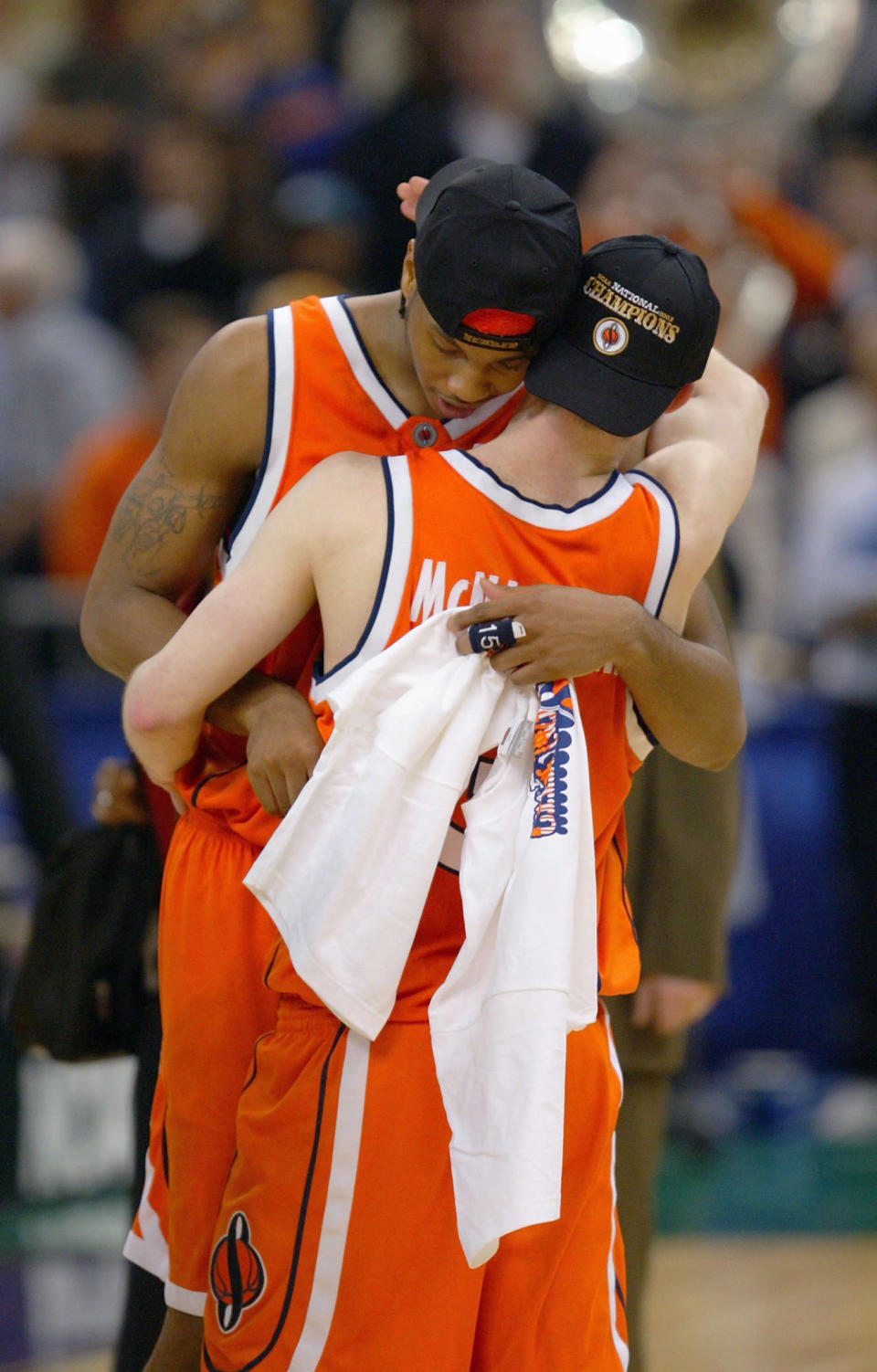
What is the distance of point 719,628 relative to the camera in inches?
98.0

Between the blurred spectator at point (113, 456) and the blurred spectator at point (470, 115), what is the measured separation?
1.26 metres

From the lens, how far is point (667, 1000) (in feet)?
10.4

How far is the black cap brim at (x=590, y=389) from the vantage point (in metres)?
2.22

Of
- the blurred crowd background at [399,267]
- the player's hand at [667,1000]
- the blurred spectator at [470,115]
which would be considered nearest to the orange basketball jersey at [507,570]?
the player's hand at [667,1000]

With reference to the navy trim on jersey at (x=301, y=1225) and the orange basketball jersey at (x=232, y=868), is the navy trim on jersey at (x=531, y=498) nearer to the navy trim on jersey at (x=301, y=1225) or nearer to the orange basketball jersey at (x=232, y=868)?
the orange basketball jersey at (x=232, y=868)

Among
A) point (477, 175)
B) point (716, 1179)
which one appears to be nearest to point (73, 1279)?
point (716, 1179)

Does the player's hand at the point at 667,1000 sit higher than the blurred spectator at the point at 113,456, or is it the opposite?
the blurred spectator at the point at 113,456

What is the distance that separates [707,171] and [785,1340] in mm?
4159

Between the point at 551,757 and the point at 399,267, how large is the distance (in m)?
5.56

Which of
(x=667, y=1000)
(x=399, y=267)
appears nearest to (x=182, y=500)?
(x=667, y=1000)

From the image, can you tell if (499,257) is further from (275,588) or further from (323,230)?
(323,230)

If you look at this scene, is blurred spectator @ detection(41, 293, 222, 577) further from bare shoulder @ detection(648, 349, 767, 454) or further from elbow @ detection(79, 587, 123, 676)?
bare shoulder @ detection(648, 349, 767, 454)

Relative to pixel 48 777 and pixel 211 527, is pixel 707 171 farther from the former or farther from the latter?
pixel 211 527

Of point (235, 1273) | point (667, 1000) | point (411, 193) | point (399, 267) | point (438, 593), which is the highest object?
point (399, 267)
